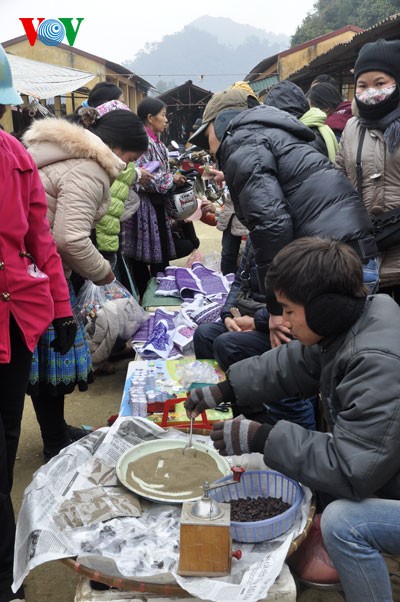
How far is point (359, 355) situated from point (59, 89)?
46.2 feet

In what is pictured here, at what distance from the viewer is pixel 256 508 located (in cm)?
184

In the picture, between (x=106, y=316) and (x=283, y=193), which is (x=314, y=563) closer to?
(x=283, y=193)

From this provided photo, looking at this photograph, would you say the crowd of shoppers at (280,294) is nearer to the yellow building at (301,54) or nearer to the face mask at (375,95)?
the face mask at (375,95)

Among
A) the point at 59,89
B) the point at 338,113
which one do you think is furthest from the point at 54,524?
the point at 59,89

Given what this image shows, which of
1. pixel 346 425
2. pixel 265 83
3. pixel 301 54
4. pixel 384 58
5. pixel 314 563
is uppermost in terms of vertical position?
pixel 301 54

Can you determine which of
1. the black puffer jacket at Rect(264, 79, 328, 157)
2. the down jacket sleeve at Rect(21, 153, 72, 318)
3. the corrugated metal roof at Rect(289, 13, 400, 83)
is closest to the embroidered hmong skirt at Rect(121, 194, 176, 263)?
the black puffer jacket at Rect(264, 79, 328, 157)

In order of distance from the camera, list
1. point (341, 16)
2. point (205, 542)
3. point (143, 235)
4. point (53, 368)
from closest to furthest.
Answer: point (205, 542) → point (53, 368) → point (143, 235) → point (341, 16)

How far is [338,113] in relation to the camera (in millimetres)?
4734

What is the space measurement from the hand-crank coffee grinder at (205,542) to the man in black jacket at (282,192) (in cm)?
118

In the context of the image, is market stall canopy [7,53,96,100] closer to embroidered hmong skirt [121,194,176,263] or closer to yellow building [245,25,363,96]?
embroidered hmong skirt [121,194,176,263]

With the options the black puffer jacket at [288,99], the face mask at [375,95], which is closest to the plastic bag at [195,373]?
the black puffer jacket at [288,99]

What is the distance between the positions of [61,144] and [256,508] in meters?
1.93

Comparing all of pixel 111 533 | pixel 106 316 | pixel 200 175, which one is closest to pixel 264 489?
pixel 111 533

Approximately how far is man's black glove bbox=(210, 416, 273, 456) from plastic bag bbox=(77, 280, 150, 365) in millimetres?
2233
